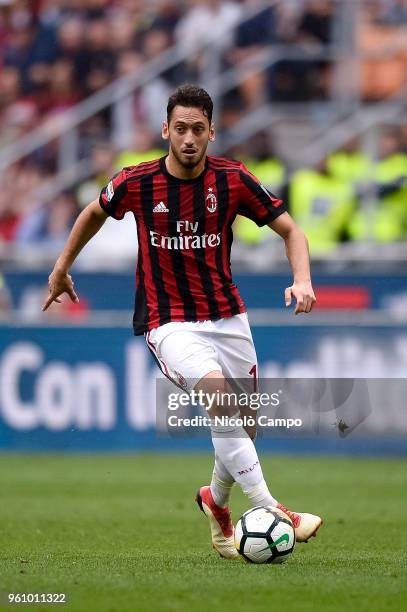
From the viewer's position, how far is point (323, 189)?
1451 cm

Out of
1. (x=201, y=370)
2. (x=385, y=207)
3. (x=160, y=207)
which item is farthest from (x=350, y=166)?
(x=201, y=370)

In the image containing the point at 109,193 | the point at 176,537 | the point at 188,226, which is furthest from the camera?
the point at 176,537

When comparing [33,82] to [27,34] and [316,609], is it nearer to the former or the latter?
[27,34]

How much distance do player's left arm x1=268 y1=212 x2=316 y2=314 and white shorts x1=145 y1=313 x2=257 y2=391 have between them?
43 cm

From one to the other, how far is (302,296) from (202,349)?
1.92ft

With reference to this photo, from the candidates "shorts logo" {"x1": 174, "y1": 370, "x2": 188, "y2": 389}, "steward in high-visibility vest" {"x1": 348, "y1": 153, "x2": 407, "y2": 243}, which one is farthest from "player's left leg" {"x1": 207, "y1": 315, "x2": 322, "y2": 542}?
"steward in high-visibility vest" {"x1": 348, "y1": 153, "x2": 407, "y2": 243}

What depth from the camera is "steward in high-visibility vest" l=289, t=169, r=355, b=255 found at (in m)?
14.4

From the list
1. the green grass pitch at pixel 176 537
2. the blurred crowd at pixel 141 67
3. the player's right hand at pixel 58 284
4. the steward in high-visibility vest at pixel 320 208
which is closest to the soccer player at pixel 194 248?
the player's right hand at pixel 58 284

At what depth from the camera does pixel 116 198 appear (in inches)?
247

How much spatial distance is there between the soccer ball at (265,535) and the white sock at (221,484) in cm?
46

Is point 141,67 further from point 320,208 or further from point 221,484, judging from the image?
point 221,484

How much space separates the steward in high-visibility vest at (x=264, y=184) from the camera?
1451 cm

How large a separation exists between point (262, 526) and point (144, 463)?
632 cm

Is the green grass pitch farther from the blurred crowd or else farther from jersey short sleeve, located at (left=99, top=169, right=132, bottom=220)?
the blurred crowd
